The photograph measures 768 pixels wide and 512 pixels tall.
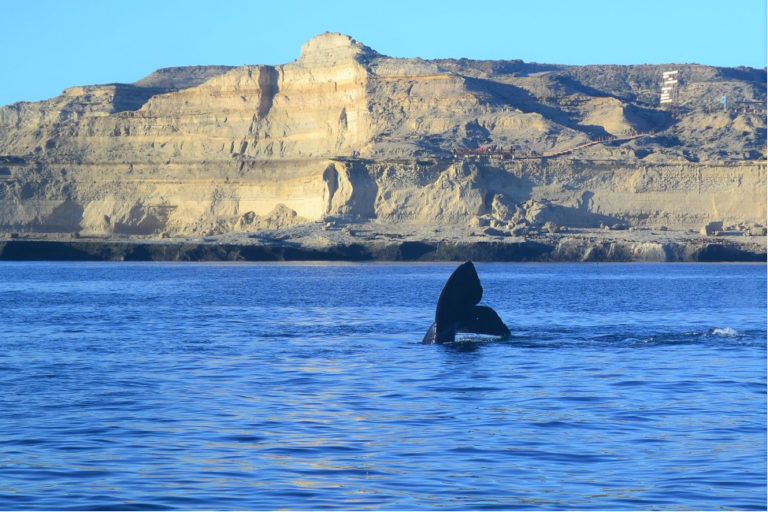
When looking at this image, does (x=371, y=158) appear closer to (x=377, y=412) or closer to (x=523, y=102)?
(x=523, y=102)

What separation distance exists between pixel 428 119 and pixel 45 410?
84.5m

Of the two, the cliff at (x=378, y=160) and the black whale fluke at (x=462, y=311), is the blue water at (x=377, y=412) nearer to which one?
the black whale fluke at (x=462, y=311)

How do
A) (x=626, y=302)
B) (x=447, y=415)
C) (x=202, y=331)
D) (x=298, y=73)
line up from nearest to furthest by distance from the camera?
(x=447, y=415)
(x=202, y=331)
(x=626, y=302)
(x=298, y=73)

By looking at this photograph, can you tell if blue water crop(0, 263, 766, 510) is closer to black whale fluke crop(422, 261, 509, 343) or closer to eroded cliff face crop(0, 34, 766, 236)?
black whale fluke crop(422, 261, 509, 343)

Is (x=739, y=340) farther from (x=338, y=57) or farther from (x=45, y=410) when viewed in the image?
(x=338, y=57)

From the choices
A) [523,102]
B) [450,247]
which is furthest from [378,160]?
[523,102]

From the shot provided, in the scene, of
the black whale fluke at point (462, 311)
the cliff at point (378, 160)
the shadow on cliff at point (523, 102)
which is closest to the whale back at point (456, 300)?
the black whale fluke at point (462, 311)

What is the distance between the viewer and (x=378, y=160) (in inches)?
3519

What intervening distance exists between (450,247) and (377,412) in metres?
61.2

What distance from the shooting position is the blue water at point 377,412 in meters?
12.1

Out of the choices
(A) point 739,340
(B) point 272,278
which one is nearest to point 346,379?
(A) point 739,340

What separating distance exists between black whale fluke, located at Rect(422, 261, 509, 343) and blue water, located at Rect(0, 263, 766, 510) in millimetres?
479

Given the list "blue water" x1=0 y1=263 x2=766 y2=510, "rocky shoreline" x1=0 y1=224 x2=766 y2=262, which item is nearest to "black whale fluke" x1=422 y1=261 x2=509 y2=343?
"blue water" x1=0 y1=263 x2=766 y2=510

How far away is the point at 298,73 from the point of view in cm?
10344
